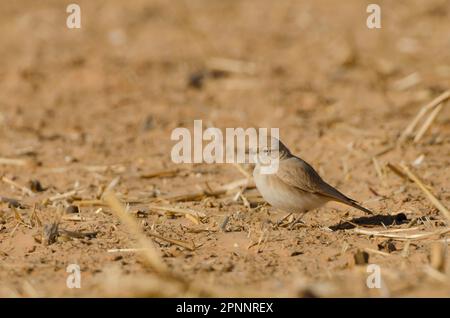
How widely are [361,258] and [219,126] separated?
15.2 feet

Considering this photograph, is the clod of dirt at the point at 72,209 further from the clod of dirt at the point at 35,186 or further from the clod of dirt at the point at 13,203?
the clod of dirt at the point at 35,186

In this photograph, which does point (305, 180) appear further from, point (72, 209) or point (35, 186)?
point (35, 186)

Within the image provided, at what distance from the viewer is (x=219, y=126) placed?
10.0 meters

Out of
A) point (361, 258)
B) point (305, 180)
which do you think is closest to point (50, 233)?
point (305, 180)

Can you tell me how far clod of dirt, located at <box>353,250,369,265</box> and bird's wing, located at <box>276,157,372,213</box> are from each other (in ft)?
3.25

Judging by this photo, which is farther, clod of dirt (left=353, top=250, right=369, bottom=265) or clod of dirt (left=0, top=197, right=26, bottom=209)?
clod of dirt (left=0, top=197, right=26, bottom=209)

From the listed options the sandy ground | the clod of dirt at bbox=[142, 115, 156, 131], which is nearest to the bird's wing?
the sandy ground

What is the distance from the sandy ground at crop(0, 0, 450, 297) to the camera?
221 inches

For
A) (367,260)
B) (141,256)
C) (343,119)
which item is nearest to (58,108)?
(343,119)

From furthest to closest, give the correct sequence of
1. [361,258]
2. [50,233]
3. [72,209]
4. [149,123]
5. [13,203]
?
[149,123] → [13,203] → [72,209] → [50,233] → [361,258]

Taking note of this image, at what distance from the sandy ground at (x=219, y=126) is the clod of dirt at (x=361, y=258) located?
4.6 inches

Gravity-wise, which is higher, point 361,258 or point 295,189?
point 295,189

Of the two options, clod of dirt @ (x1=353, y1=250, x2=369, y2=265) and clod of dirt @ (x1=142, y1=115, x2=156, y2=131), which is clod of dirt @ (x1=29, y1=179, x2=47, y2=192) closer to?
clod of dirt @ (x1=142, y1=115, x2=156, y2=131)

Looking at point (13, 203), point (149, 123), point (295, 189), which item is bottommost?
point (295, 189)
